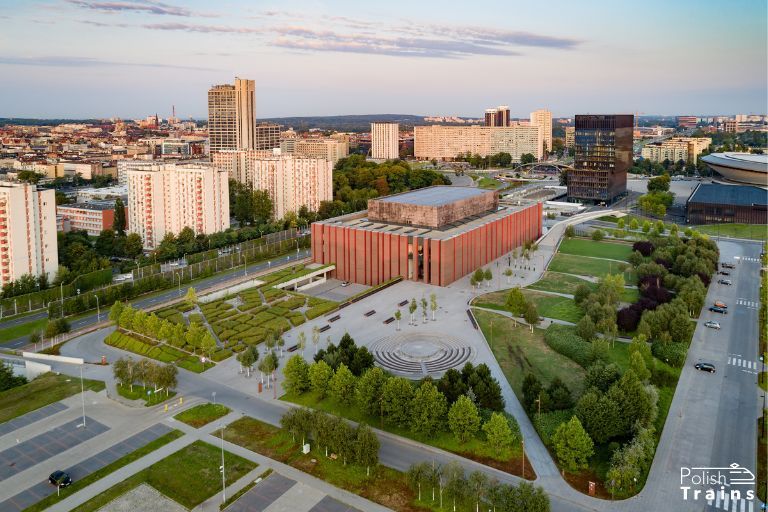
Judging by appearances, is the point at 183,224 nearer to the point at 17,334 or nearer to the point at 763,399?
the point at 17,334

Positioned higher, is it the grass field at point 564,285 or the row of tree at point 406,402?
the grass field at point 564,285

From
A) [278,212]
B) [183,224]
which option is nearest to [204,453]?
[183,224]

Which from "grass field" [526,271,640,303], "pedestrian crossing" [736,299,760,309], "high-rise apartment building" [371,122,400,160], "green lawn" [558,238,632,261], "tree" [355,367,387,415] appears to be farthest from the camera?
"high-rise apartment building" [371,122,400,160]

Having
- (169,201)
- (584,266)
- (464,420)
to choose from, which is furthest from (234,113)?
(464,420)

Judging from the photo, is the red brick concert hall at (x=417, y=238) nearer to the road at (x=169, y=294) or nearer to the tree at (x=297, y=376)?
the road at (x=169, y=294)

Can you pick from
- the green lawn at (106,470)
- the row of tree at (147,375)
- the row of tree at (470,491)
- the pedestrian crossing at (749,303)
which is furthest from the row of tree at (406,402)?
the pedestrian crossing at (749,303)

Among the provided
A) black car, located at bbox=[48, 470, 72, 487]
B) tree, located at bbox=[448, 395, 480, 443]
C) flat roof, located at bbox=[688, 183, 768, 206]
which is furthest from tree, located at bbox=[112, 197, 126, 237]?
flat roof, located at bbox=[688, 183, 768, 206]

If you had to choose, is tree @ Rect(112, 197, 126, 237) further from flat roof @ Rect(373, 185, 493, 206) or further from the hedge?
the hedge
